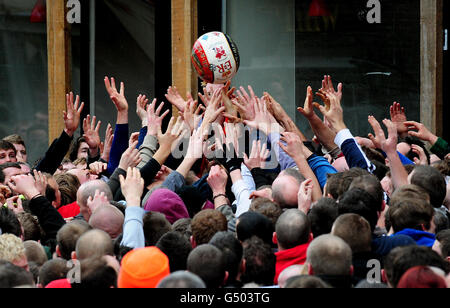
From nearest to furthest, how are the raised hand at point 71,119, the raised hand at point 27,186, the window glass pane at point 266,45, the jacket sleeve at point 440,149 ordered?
the raised hand at point 27,186 < the jacket sleeve at point 440,149 < the raised hand at point 71,119 < the window glass pane at point 266,45

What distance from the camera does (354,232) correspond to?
14.6 feet

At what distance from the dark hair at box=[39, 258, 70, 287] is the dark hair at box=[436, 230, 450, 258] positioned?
2.31 metres

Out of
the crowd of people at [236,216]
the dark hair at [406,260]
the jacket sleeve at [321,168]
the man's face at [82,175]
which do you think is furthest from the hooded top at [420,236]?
the man's face at [82,175]

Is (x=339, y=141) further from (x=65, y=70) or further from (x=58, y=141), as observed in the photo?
(x=65, y=70)

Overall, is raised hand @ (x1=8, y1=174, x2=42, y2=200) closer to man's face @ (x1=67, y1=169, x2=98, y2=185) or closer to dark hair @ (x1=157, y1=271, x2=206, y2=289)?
man's face @ (x1=67, y1=169, x2=98, y2=185)

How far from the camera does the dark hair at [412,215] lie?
4883 millimetres

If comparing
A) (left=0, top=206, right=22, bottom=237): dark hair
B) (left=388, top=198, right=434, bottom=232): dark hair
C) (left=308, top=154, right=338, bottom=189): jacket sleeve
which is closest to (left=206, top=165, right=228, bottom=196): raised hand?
(left=308, top=154, right=338, bottom=189): jacket sleeve

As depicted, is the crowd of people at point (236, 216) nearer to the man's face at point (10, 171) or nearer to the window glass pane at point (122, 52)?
the man's face at point (10, 171)

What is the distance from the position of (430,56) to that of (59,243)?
270 inches

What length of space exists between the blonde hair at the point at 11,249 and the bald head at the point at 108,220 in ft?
2.33

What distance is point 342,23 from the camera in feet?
35.6

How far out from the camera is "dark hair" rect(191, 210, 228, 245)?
4.92 metres

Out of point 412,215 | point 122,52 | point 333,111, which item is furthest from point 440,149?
point 122,52
